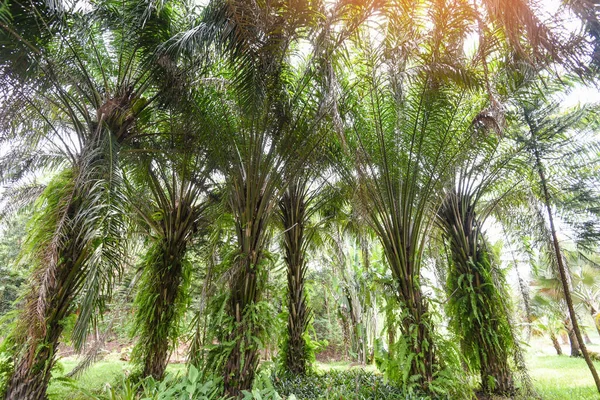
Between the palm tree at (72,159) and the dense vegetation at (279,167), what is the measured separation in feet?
0.09

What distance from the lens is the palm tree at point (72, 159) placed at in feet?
10.5

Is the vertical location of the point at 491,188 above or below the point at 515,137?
below

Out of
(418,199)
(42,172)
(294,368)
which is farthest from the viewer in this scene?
(42,172)

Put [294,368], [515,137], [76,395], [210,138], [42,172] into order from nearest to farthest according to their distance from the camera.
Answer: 1. [76,395]
2. [210,138]
3. [515,137]
4. [294,368]
5. [42,172]

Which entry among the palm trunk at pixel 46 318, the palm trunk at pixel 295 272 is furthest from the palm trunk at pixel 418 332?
the palm trunk at pixel 46 318

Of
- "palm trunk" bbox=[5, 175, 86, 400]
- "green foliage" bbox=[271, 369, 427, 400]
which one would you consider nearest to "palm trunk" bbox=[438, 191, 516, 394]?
"green foliage" bbox=[271, 369, 427, 400]

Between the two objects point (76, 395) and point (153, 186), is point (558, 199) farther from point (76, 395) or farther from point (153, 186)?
point (76, 395)

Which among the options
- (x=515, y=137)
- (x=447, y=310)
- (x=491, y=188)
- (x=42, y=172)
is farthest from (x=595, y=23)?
(x=42, y=172)

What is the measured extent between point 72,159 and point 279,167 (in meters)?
2.76

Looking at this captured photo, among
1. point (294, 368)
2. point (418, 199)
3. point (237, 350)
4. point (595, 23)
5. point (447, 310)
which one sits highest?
point (595, 23)

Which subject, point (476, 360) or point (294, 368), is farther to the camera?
point (294, 368)

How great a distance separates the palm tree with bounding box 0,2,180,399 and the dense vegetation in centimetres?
3

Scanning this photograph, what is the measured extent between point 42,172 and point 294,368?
735 cm

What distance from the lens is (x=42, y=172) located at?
293 inches
